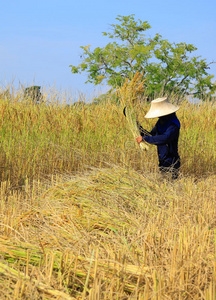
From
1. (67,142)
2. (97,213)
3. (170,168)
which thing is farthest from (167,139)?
(67,142)

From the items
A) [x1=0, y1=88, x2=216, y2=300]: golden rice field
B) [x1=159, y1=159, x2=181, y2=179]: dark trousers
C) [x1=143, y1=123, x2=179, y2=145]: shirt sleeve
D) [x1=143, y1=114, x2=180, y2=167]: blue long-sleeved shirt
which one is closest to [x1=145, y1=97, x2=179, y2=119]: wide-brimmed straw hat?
[x1=143, y1=114, x2=180, y2=167]: blue long-sleeved shirt

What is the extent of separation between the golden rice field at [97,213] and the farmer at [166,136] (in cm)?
24

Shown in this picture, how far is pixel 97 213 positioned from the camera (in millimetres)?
3396

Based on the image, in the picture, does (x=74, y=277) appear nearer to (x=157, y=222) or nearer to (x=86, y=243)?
(x=86, y=243)

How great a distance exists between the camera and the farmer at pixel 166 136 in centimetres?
448

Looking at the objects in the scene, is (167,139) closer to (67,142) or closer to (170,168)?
(170,168)

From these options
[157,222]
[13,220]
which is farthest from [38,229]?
[157,222]

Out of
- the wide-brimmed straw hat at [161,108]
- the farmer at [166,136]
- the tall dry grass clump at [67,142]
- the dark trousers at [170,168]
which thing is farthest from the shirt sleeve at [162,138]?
the tall dry grass clump at [67,142]

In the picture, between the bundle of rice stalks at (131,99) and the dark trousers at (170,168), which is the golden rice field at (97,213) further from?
the bundle of rice stalks at (131,99)

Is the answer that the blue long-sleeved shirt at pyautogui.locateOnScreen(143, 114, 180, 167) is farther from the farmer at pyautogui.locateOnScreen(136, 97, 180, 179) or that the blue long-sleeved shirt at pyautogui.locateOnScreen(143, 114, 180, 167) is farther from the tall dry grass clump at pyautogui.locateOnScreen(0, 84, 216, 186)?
the tall dry grass clump at pyautogui.locateOnScreen(0, 84, 216, 186)

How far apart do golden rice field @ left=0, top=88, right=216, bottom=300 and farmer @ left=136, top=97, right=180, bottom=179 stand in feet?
0.80

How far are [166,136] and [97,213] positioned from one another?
151 cm

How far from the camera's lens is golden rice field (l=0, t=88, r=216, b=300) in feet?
6.83

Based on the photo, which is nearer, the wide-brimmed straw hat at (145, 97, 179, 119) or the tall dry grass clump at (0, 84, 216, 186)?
the wide-brimmed straw hat at (145, 97, 179, 119)
